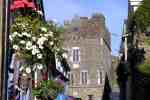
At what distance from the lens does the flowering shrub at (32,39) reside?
18.0m

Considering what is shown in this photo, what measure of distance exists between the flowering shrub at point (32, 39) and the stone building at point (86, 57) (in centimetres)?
4358

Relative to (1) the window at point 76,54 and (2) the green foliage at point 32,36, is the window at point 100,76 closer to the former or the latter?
(1) the window at point 76,54

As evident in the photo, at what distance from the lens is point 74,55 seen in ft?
213

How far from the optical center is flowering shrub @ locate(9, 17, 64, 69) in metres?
18.0

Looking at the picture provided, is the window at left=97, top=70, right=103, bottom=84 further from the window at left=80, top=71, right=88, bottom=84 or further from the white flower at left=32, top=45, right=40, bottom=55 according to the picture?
the white flower at left=32, top=45, right=40, bottom=55

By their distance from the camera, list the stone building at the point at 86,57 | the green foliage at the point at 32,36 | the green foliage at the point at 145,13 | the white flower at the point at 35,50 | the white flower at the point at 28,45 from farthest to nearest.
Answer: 1. the stone building at the point at 86,57
2. the white flower at the point at 35,50
3. the green foliage at the point at 145,13
4. the white flower at the point at 28,45
5. the green foliage at the point at 32,36

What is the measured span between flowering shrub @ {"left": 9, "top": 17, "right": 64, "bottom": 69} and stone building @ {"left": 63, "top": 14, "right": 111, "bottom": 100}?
43578 mm

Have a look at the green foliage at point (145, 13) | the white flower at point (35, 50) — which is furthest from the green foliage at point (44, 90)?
the green foliage at point (145, 13)

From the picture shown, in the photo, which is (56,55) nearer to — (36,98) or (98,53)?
(36,98)

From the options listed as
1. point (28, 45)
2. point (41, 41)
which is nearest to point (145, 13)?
point (41, 41)

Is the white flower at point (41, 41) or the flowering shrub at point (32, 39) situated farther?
the white flower at point (41, 41)

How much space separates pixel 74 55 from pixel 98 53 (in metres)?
2.54

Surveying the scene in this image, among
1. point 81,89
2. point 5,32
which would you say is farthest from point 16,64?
point 81,89

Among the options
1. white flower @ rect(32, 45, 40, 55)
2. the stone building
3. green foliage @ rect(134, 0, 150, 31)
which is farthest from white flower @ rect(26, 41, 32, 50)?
the stone building
